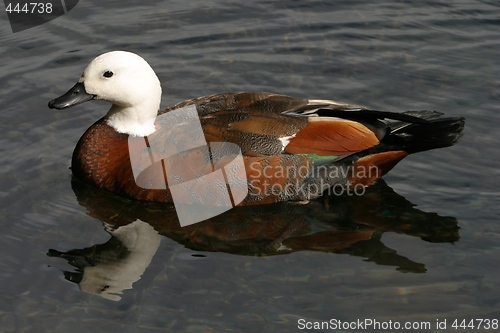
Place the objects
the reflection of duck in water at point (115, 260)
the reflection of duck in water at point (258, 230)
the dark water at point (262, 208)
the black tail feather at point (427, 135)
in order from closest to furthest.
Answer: the dark water at point (262, 208), the reflection of duck in water at point (115, 260), the reflection of duck in water at point (258, 230), the black tail feather at point (427, 135)

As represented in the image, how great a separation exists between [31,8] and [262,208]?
4762mm

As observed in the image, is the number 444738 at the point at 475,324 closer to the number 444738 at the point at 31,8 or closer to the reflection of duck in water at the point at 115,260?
the reflection of duck in water at the point at 115,260

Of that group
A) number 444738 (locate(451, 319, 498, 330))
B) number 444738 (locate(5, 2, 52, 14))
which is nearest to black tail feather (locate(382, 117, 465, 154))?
number 444738 (locate(451, 319, 498, 330))

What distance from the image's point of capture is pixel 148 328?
654cm

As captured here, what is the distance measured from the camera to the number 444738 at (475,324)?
6.58 meters

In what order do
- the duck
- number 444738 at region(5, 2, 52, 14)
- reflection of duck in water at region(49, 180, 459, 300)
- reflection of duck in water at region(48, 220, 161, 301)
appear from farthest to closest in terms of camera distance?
1. number 444738 at region(5, 2, 52, 14)
2. the duck
3. reflection of duck in water at region(49, 180, 459, 300)
4. reflection of duck in water at region(48, 220, 161, 301)

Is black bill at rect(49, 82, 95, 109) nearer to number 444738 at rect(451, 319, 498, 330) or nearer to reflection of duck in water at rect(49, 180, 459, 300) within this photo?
reflection of duck in water at rect(49, 180, 459, 300)

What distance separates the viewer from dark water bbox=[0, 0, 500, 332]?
680 cm

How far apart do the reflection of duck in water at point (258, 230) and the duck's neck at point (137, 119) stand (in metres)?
0.64

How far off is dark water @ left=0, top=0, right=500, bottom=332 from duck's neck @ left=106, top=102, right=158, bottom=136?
66cm

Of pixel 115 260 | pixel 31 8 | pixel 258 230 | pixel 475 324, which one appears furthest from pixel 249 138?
pixel 31 8

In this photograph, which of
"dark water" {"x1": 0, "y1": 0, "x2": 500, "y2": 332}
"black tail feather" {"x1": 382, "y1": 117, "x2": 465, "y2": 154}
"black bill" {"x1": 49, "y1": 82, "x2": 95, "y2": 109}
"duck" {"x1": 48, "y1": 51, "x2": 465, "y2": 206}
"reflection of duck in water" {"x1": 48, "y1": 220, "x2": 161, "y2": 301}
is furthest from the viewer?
Answer: "black bill" {"x1": 49, "y1": 82, "x2": 95, "y2": 109}

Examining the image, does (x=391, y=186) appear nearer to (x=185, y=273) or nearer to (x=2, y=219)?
(x=185, y=273)

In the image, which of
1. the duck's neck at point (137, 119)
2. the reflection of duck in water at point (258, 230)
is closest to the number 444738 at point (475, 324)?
the reflection of duck in water at point (258, 230)
